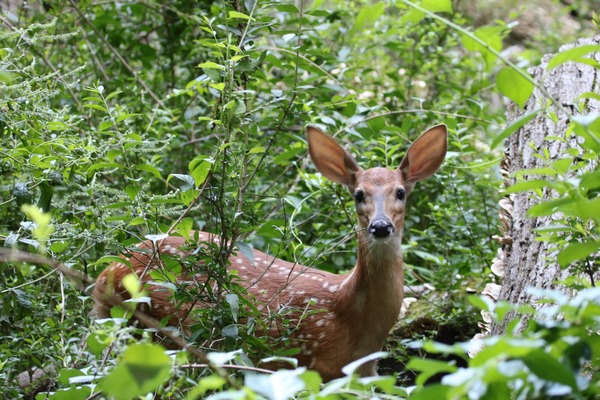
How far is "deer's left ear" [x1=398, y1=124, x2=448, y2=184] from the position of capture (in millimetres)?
4406

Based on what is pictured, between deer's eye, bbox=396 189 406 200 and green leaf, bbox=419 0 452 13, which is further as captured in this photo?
deer's eye, bbox=396 189 406 200

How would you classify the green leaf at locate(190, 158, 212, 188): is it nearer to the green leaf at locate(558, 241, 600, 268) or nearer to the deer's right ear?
the deer's right ear

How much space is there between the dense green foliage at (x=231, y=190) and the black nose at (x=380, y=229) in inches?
7.2

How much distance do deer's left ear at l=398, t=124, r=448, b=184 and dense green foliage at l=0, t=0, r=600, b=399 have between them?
0.30 metres

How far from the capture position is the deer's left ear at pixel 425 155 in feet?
14.5

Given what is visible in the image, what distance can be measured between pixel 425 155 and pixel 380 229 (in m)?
0.75

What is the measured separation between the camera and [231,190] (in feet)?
11.2

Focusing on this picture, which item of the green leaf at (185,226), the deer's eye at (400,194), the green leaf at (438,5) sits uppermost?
the green leaf at (438,5)

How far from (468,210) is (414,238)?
39 centimetres

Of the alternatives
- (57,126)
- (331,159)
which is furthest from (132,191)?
(331,159)

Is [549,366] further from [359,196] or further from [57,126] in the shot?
[359,196]

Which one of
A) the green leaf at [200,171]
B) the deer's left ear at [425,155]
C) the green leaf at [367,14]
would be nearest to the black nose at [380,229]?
the deer's left ear at [425,155]

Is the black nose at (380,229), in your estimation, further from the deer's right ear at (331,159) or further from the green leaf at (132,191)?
the green leaf at (132,191)

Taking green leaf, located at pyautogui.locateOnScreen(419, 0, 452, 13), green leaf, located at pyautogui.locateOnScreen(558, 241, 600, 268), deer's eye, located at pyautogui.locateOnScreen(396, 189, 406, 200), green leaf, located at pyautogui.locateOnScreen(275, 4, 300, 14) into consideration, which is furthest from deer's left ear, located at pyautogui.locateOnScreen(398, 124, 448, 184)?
green leaf, located at pyautogui.locateOnScreen(558, 241, 600, 268)
